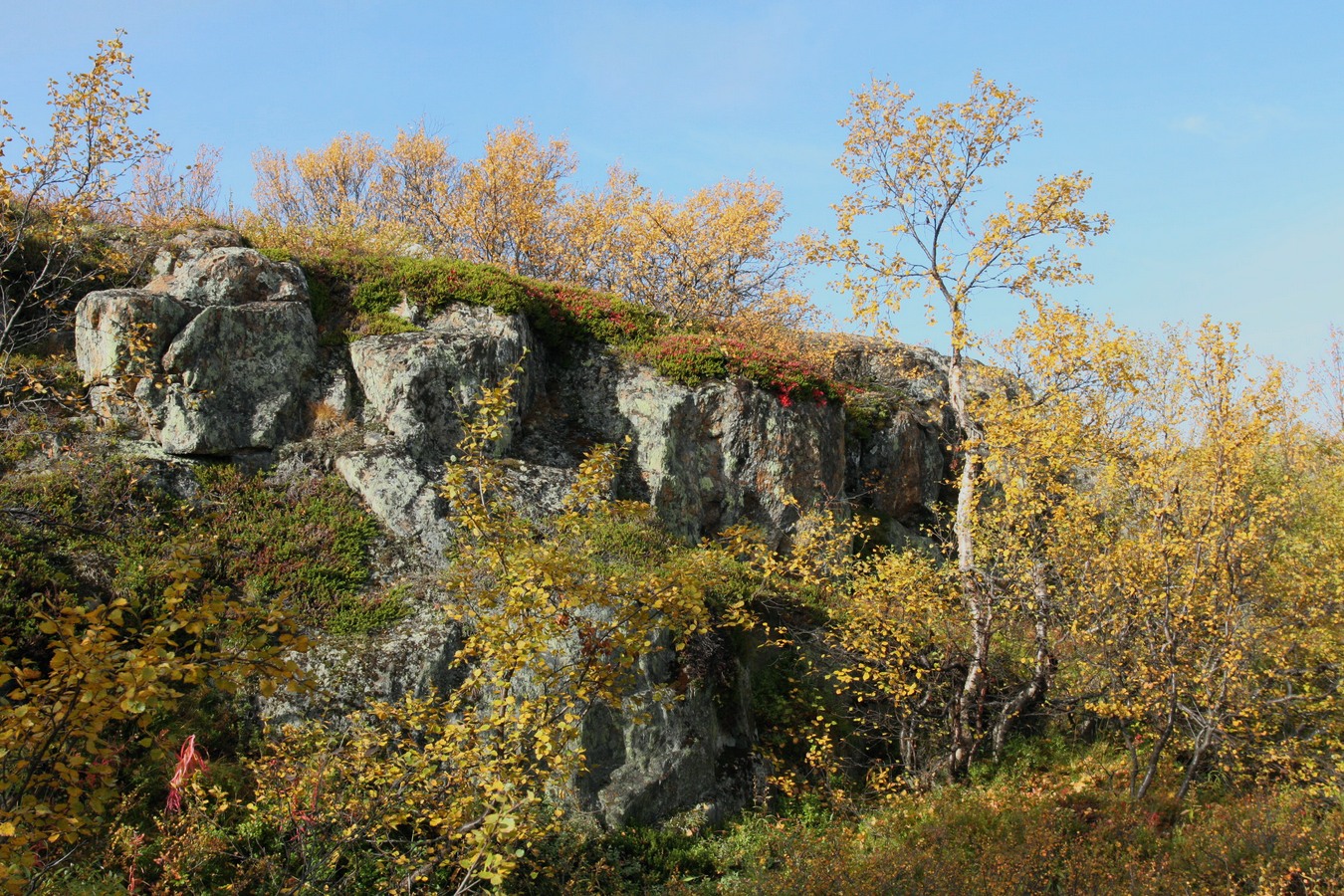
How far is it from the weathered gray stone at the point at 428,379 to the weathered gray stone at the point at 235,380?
3.47ft

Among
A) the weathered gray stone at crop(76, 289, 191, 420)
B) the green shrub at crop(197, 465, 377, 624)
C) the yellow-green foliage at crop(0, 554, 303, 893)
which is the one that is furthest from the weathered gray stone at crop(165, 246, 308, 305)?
the yellow-green foliage at crop(0, 554, 303, 893)

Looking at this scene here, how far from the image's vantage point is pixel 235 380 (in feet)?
44.3

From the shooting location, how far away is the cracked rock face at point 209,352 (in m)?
12.8

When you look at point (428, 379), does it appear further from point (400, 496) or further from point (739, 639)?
point (739, 639)

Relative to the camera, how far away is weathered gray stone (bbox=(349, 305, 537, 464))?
1378 centimetres

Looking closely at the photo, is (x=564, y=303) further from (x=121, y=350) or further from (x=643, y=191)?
(x=643, y=191)

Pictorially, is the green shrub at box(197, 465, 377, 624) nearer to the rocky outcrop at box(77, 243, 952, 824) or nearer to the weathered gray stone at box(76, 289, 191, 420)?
the rocky outcrop at box(77, 243, 952, 824)

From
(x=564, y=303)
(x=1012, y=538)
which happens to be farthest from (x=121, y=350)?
(x=1012, y=538)

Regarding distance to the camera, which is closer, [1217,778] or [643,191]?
[1217,778]

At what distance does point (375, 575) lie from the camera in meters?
11.9

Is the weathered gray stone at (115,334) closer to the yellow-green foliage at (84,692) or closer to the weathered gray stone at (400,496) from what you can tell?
the weathered gray stone at (400,496)

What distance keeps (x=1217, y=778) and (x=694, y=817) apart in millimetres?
7229

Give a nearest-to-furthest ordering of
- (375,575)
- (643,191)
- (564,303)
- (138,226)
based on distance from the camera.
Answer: (375,575) → (138,226) → (564,303) → (643,191)

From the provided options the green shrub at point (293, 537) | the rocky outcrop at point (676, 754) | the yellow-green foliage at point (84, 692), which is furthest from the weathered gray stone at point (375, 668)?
the yellow-green foliage at point (84, 692)
